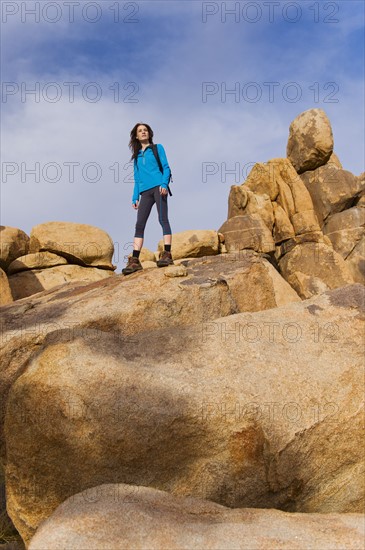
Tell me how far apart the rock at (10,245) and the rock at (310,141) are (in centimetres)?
1762

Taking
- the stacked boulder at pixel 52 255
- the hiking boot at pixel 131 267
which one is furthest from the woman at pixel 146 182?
the stacked boulder at pixel 52 255

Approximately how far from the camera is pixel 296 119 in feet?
104

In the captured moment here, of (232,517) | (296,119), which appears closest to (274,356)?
(232,517)

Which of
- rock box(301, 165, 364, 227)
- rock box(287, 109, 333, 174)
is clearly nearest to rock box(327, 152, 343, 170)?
rock box(287, 109, 333, 174)

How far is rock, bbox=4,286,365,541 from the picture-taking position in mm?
4617

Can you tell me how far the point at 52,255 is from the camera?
20438 mm

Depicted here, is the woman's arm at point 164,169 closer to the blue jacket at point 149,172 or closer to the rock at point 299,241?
the blue jacket at point 149,172

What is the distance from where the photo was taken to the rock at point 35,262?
19703 millimetres

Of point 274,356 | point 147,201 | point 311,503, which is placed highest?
point 147,201

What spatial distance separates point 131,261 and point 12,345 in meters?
3.02

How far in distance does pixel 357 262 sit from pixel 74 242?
1573cm

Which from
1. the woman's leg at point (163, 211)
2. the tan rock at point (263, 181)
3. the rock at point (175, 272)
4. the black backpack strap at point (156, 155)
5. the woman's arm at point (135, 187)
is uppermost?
the tan rock at point (263, 181)

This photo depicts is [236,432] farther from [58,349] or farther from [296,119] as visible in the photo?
[296,119]

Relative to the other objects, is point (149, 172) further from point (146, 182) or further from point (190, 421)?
point (190, 421)
